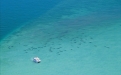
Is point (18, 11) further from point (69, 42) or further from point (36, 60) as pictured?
point (36, 60)

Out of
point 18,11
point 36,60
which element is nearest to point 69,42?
point 36,60

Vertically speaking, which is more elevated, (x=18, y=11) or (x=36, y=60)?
(x=18, y=11)

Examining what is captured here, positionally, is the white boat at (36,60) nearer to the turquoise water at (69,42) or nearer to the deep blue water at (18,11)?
the turquoise water at (69,42)

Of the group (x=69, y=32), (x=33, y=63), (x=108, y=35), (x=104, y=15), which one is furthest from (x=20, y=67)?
(x=104, y=15)

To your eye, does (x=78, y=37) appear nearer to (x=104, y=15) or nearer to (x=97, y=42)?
(x=97, y=42)

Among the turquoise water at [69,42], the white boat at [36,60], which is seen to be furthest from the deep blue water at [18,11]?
the white boat at [36,60]
